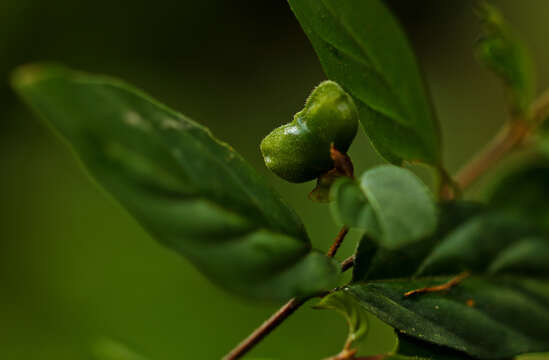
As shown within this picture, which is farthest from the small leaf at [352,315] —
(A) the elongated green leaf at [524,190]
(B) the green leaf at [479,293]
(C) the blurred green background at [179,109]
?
(C) the blurred green background at [179,109]

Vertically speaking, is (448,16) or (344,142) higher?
(344,142)

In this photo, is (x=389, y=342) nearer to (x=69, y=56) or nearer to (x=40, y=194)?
→ (x=40, y=194)

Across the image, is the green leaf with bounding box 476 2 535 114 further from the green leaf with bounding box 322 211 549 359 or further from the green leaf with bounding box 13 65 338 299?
the green leaf with bounding box 13 65 338 299

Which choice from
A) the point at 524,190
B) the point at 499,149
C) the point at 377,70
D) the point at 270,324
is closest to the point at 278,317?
the point at 270,324

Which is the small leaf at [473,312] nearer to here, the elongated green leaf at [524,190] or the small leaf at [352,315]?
the small leaf at [352,315]

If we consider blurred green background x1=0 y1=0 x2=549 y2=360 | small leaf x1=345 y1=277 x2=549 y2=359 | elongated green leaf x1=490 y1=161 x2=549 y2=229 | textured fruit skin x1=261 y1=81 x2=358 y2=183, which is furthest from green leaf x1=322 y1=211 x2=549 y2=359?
blurred green background x1=0 y1=0 x2=549 y2=360

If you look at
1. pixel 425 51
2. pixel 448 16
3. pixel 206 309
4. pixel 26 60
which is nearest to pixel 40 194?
pixel 26 60

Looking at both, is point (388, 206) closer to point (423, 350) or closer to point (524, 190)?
point (423, 350)
